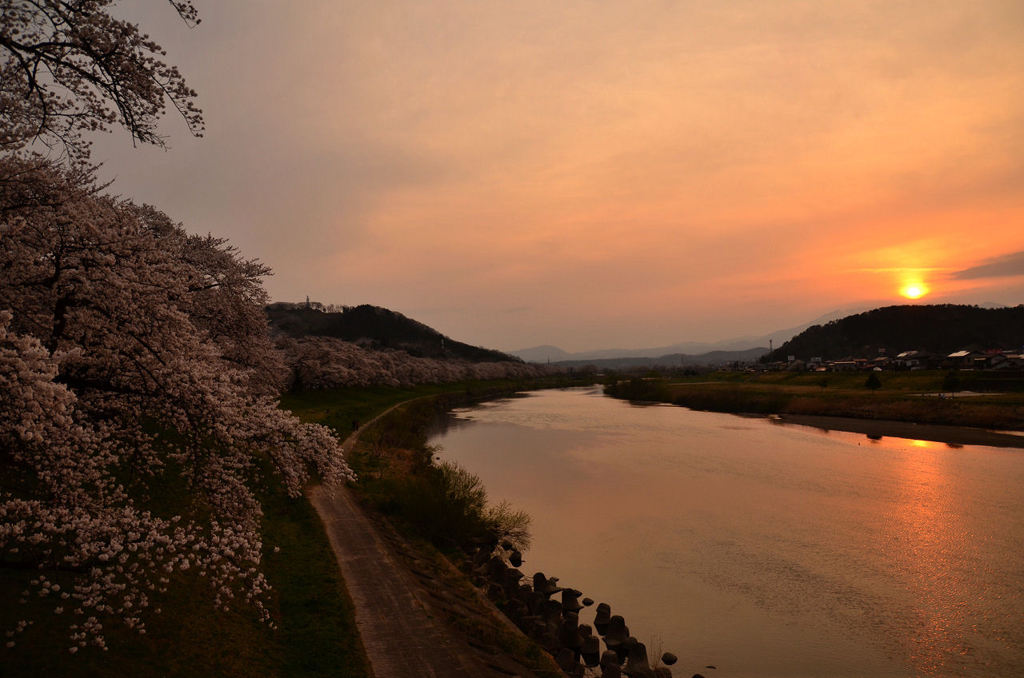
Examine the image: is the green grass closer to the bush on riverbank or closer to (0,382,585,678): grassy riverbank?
(0,382,585,678): grassy riverbank

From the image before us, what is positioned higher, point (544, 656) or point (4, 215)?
point (4, 215)

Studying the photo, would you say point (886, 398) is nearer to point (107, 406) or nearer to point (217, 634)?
point (217, 634)

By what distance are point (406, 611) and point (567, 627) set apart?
4.56 meters

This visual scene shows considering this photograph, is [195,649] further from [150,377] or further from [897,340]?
[897,340]

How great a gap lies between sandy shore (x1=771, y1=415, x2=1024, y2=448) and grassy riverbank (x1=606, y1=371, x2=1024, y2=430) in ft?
4.79

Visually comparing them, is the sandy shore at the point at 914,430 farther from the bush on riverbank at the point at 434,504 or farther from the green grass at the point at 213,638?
the green grass at the point at 213,638

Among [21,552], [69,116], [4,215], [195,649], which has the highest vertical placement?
[69,116]

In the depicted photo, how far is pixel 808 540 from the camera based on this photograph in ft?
78.0

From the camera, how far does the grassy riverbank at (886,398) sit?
53938mm

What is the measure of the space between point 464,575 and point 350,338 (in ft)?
601

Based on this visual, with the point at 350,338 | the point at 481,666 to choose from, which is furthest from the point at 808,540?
the point at 350,338

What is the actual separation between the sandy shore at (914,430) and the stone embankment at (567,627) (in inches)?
1662

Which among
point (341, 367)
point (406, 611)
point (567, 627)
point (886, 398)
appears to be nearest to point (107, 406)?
point (406, 611)

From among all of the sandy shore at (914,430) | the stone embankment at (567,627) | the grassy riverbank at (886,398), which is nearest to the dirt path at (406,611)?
the stone embankment at (567,627)
